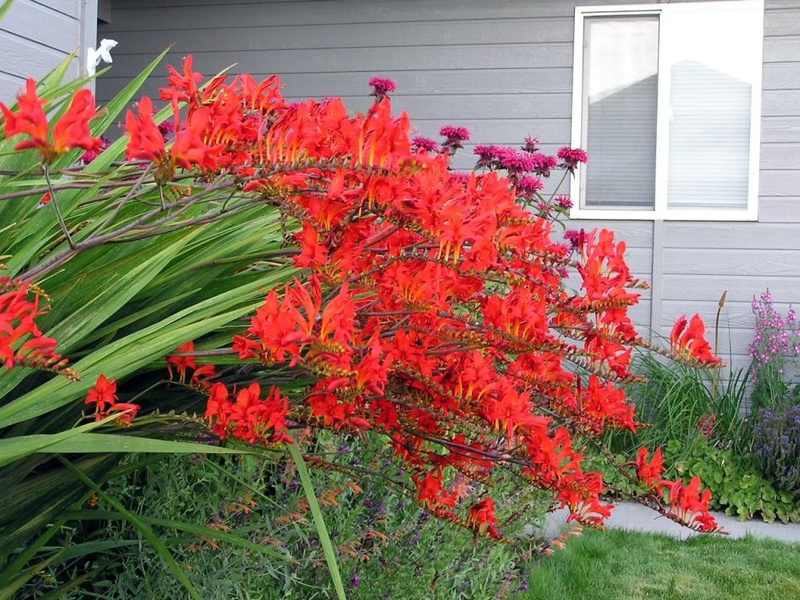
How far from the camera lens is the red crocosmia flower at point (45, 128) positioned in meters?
0.77

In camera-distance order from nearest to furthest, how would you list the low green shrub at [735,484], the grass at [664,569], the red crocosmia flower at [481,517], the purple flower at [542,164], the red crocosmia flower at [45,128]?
1. the red crocosmia flower at [45,128]
2. the red crocosmia flower at [481,517]
3. the grass at [664,569]
4. the purple flower at [542,164]
5. the low green shrub at [735,484]

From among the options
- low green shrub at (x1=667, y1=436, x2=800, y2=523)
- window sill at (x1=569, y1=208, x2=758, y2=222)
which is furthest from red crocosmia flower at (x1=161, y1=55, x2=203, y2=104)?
window sill at (x1=569, y1=208, x2=758, y2=222)

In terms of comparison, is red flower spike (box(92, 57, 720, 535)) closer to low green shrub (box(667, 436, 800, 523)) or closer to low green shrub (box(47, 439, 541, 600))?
low green shrub (box(47, 439, 541, 600))

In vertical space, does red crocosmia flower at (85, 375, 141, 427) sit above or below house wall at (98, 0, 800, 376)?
below

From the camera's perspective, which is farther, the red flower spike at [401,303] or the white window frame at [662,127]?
the white window frame at [662,127]

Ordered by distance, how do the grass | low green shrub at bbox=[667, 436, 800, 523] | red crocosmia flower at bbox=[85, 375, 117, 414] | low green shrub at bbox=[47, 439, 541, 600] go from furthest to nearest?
low green shrub at bbox=[667, 436, 800, 523] < the grass < low green shrub at bbox=[47, 439, 541, 600] < red crocosmia flower at bbox=[85, 375, 117, 414]


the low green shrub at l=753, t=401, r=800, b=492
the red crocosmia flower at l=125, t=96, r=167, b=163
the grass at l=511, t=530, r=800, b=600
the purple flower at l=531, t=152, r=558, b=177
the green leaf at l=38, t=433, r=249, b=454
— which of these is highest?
the purple flower at l=531, t=152, r=558, b=177

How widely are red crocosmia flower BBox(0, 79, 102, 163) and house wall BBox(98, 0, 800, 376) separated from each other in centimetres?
485

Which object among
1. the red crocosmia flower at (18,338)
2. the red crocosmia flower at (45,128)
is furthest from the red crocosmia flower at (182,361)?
the red crocosmia flower at (45,128)

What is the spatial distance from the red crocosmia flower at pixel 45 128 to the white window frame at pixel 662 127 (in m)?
5.02

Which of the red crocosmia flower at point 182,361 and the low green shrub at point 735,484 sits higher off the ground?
the red crocosmia flower at point 182,361

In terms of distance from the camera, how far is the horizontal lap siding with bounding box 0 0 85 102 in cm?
316

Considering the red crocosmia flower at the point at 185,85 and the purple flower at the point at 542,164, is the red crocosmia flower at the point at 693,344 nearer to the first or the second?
the red crocosmia flower at the point at 185,85

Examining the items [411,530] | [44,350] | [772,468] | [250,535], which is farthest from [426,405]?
[772,468]
